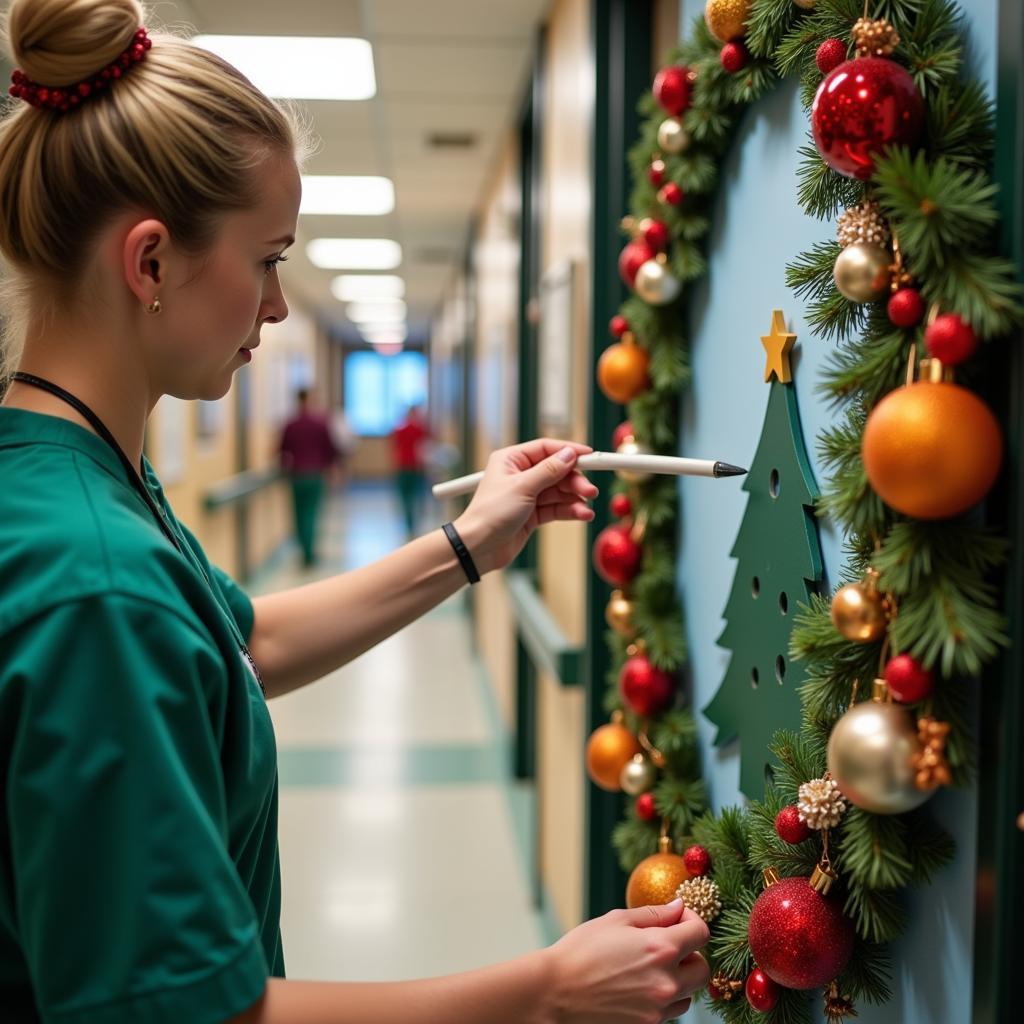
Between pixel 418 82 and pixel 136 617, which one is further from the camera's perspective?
pixel 418 82

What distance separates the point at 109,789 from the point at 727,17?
3.21 ft

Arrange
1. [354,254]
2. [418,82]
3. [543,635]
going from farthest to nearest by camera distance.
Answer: [354,254] → [418,82] → [543,635]

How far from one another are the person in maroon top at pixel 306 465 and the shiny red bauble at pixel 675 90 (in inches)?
337

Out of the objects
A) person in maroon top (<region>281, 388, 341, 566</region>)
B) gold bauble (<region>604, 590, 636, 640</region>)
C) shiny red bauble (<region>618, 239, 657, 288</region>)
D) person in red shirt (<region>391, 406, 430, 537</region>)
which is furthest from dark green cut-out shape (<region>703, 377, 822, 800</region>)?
person in red shirt (<region>391, 406, 430, 537</region>)

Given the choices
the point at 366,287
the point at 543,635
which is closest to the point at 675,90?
the point at 543,635

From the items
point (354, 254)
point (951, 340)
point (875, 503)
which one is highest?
point (354, 254)

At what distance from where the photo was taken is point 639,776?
1.59 meters

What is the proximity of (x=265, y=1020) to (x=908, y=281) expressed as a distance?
0.71m

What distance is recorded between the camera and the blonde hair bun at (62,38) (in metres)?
0.93

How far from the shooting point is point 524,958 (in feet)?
2.90

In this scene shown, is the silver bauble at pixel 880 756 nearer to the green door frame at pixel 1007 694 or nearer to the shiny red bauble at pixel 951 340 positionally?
the green door frame at pixel 1007 694

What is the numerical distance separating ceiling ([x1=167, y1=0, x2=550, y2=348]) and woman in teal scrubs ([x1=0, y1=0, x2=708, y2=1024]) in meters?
1.21

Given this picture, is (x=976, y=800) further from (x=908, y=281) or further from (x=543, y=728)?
(x=543, y=728)

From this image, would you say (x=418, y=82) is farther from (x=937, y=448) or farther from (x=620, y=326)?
(x=937, y=448)
